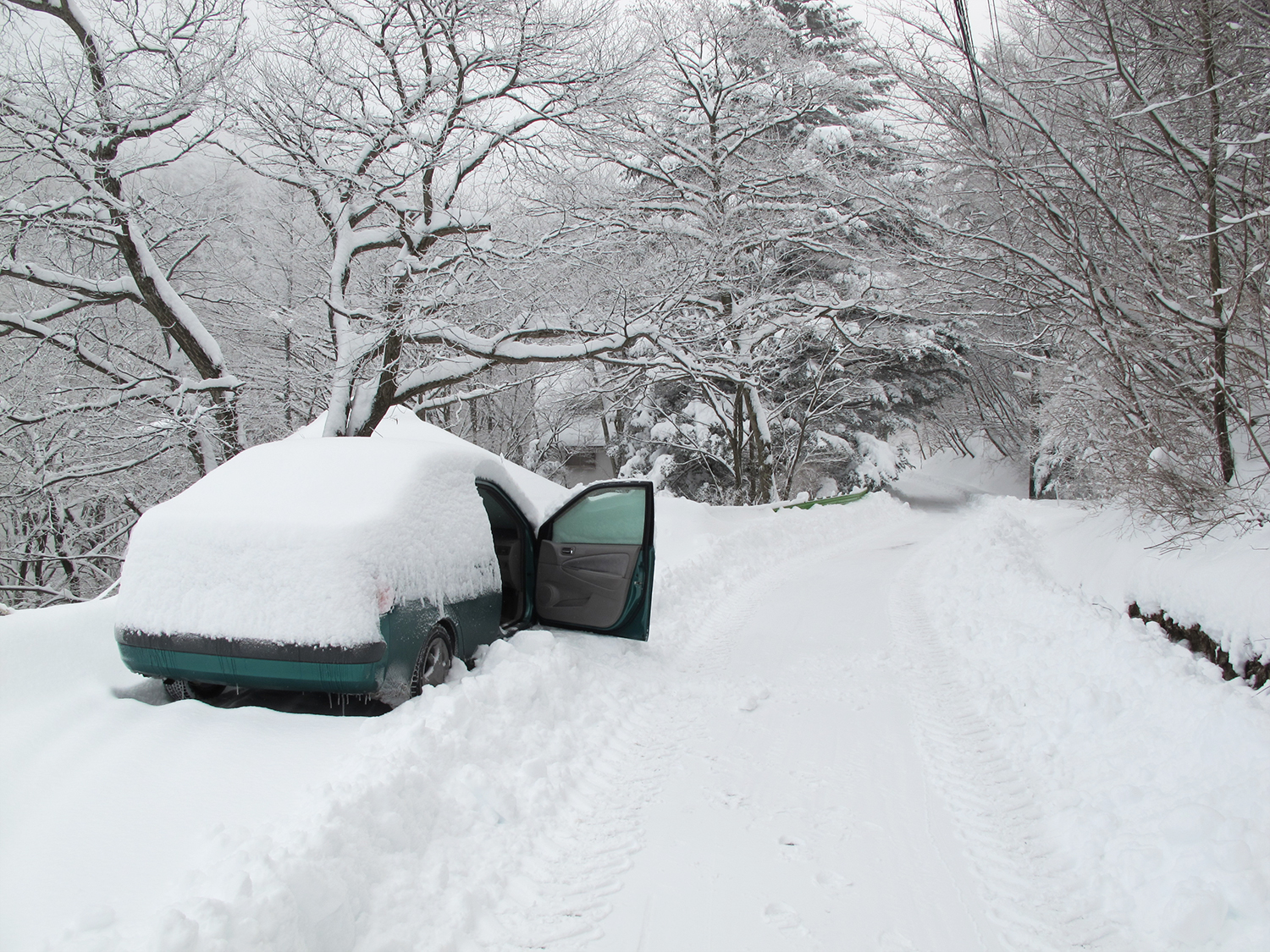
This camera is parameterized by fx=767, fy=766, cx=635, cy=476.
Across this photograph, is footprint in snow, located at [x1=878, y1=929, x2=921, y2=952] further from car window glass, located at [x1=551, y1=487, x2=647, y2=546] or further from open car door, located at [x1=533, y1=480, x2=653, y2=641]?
car window glass, located at [x1=551, y1=487, x2=647, y2=546]

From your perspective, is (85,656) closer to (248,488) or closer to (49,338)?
(248,488)

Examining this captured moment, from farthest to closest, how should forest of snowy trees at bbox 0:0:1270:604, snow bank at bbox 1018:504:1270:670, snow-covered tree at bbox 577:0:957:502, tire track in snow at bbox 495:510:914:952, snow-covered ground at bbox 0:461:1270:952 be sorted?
1. snow-covered tree at bbox 577:0:957:502
2. forest of snowy trees at bbox 0:0:1270:604
3. snow bank at bbox 1018:504:1270:670
4. tire track in snow at bbox 495:510:914:952
5. snow-covered ground at bbox 0:461:1270:952

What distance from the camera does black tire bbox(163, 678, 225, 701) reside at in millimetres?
4500

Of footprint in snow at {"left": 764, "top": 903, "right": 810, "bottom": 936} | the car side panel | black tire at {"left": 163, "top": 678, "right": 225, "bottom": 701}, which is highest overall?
the car side panel

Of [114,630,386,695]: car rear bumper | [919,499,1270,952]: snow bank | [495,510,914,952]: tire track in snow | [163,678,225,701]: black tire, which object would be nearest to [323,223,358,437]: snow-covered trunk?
[495,510,914,952]: tire track in snow

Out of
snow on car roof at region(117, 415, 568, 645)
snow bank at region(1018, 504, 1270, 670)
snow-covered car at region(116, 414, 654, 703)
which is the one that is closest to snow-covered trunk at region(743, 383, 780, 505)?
snow bank at region(1018, 504, 1270, 670)

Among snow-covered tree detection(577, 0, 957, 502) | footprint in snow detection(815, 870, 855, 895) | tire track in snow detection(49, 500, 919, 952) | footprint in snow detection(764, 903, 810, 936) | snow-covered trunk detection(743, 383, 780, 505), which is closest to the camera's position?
tire track in snow detection(49, 500, 919, 952)

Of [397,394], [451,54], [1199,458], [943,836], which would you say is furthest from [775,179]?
[943,836]

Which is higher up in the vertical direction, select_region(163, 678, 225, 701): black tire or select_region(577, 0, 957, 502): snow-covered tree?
select_region(577, 0, 957, 502): snow-covered tree

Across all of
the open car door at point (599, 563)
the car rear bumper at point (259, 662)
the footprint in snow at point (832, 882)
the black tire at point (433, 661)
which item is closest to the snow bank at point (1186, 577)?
the footprint in snow at point (832, 882)

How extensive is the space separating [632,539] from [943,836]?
3.28m

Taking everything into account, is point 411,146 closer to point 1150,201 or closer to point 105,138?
point 105,138

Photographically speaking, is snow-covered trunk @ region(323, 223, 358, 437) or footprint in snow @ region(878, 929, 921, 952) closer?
footprint in snow @ region(878, 929, 921, 952)

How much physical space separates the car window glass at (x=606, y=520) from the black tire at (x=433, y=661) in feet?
5.30
